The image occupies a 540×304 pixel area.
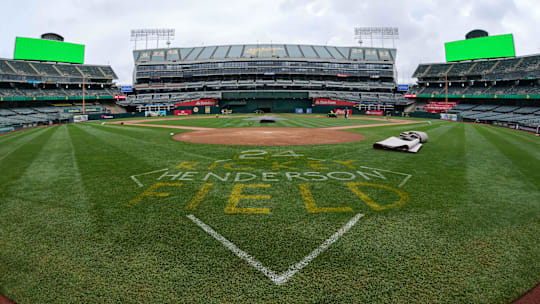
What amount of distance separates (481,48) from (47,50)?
115m

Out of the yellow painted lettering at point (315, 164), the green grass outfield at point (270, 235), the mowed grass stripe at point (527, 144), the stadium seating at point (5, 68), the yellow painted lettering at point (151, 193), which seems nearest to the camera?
the green grass outfield at point (270, 235)

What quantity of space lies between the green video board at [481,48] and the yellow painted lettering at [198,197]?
8673 centimetres

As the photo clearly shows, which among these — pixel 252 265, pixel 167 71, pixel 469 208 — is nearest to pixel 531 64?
pixel 469 208

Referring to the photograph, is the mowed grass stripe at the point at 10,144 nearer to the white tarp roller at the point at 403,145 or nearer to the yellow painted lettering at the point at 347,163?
the yellow painted lettering at the point at 347,163

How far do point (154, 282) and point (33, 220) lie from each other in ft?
12.1

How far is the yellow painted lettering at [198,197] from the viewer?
5625mm

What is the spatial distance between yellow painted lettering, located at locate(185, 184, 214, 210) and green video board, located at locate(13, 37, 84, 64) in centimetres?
8735

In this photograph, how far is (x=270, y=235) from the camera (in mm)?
4359

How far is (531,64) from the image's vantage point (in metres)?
54.8

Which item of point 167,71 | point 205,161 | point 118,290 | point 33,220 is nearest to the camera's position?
point 118,290

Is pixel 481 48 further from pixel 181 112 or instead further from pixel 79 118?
pixel 79 118

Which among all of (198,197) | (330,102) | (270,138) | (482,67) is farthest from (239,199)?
(482,67)

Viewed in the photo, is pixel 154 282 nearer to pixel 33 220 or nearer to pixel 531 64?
pixel 33 220

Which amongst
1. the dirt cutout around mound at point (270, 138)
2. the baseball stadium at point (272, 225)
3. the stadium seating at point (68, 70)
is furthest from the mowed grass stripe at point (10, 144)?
the stadium seating at point (68, 70)
